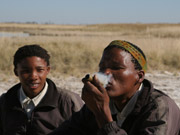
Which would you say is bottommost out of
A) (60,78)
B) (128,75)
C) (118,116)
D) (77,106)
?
(60,78)

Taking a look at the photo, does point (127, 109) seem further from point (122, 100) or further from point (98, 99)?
point (98, 99)

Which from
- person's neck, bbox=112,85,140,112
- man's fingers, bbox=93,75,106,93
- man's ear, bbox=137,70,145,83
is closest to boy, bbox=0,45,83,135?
person's neck, bbox=112,85,140,112

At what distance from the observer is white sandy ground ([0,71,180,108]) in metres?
8.47

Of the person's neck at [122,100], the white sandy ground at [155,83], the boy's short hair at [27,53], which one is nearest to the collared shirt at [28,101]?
the boy's short hair at [27,53]

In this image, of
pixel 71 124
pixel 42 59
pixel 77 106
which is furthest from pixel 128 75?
pixel 42 59

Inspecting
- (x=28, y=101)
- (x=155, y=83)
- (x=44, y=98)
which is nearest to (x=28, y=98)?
(x=28, y=101)

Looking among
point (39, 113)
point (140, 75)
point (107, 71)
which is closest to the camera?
point (107, 71)

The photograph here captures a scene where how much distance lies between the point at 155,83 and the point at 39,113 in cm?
697

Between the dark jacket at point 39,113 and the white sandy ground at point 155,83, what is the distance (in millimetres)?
5289

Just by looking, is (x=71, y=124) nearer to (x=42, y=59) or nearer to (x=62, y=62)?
(x=42, y=59)

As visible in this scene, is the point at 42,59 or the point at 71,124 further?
the point at 42,59

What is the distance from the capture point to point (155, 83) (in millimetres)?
9422

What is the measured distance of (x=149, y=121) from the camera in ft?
5.62

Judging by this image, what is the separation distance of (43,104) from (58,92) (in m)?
0.18
